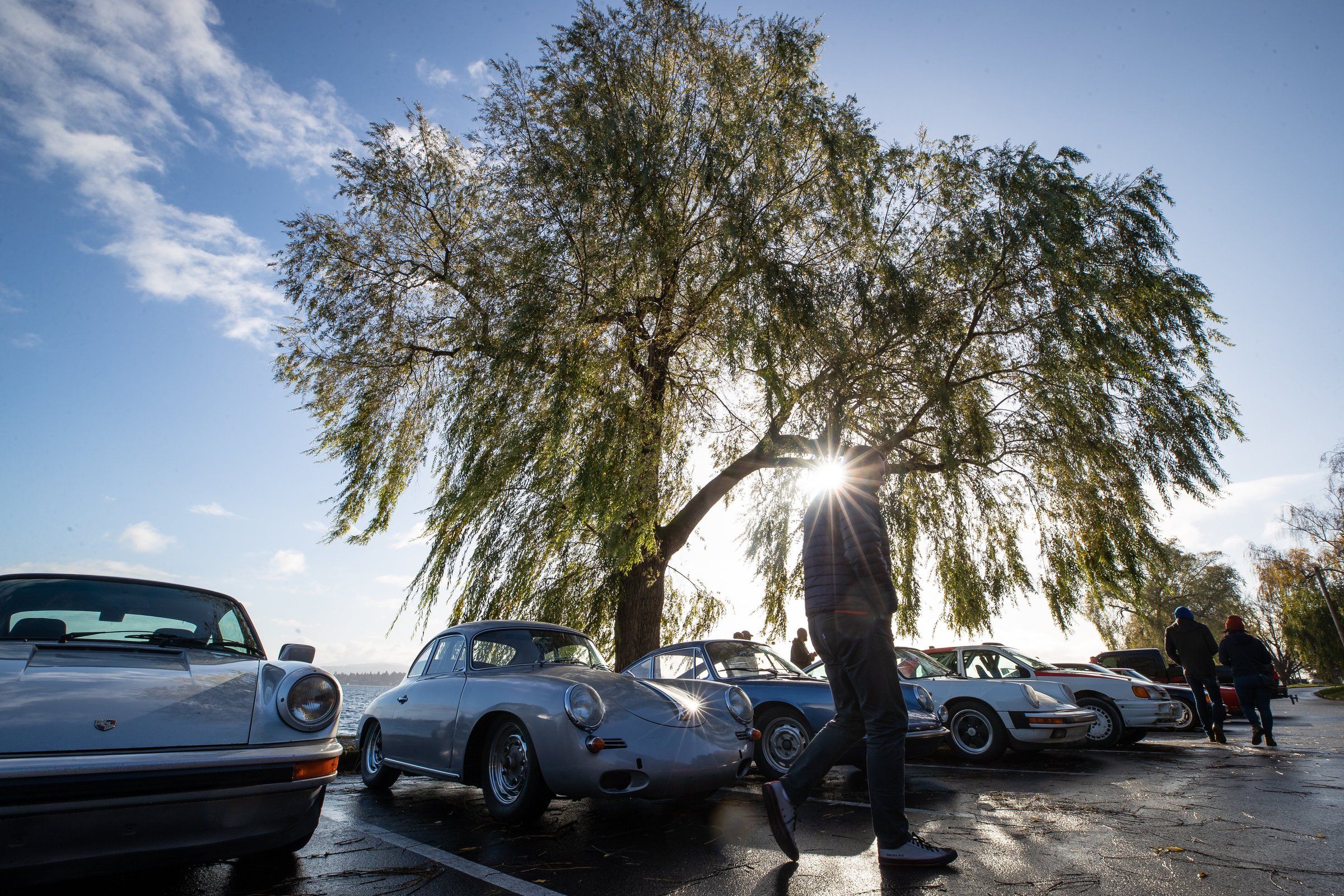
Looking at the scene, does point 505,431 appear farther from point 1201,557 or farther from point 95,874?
point 1201,557

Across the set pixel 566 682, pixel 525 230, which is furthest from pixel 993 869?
pixel 525 230

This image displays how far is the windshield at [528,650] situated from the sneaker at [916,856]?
2958 mm

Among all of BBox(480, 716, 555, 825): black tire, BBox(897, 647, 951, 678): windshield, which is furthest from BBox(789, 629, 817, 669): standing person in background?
BBox(480, 716, 555, 825): black tire

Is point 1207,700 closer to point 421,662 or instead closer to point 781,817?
point 781,817

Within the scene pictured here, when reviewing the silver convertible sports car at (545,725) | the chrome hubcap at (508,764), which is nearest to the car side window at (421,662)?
the silver convertible sports car at (545,725)

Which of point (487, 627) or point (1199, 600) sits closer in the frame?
point (487, 627)

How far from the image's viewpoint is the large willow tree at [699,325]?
360 inches

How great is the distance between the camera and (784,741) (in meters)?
6.71

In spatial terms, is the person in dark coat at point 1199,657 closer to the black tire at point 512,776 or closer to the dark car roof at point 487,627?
the dark car roof at point 487,627

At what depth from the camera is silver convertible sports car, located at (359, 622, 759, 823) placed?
4.20 metres

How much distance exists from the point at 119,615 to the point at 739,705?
397cm

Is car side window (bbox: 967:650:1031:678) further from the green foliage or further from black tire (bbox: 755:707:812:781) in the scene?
the green foliage

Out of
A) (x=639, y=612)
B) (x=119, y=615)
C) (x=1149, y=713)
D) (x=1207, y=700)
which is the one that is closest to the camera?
(x=119, y=615)

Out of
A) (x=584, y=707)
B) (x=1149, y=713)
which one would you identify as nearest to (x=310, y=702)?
(x=584, y=707)
